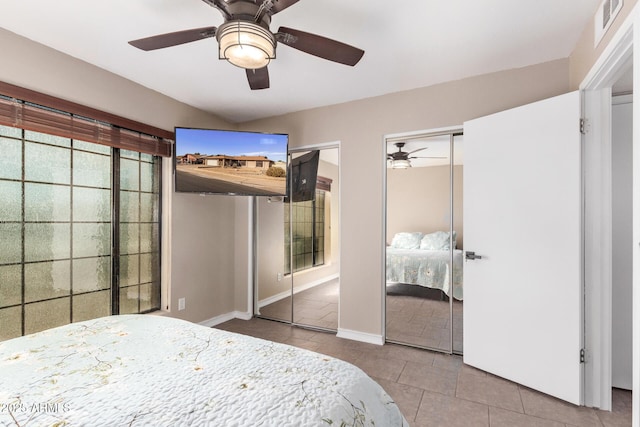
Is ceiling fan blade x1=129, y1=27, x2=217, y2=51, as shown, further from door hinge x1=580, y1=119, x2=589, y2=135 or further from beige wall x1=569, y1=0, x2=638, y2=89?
door hinge x1=580, y1=119, x2=589, y2=135

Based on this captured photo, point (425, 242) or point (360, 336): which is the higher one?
point (425, 242)

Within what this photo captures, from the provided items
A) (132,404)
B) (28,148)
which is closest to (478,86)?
(132,404)

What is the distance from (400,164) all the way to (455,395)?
198 centimetres

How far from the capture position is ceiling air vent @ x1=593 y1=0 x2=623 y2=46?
1.57m

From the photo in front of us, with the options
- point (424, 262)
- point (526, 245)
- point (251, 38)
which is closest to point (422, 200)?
point (424, 262)

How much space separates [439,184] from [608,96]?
4.19ft

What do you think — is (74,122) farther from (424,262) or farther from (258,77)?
(424,262)

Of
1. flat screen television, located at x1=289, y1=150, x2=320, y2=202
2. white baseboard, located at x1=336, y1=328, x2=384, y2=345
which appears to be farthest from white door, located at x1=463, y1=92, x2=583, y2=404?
flat screen television, located at x1=289, y1=150, x2=320, y2=202

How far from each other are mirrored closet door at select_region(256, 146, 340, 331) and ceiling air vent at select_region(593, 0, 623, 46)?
2189mm

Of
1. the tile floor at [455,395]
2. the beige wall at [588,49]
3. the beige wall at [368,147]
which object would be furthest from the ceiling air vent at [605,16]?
the tile floor at [455,395]

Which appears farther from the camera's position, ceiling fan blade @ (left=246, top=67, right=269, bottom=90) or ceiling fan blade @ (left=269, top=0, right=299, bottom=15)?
ceiling fan blade @ (left=246, top=67, right=269, bottom=90)

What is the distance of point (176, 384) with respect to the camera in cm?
98

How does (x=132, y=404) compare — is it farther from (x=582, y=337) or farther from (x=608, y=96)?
(x=608, y=96)

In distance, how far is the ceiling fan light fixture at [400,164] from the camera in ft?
10.1
